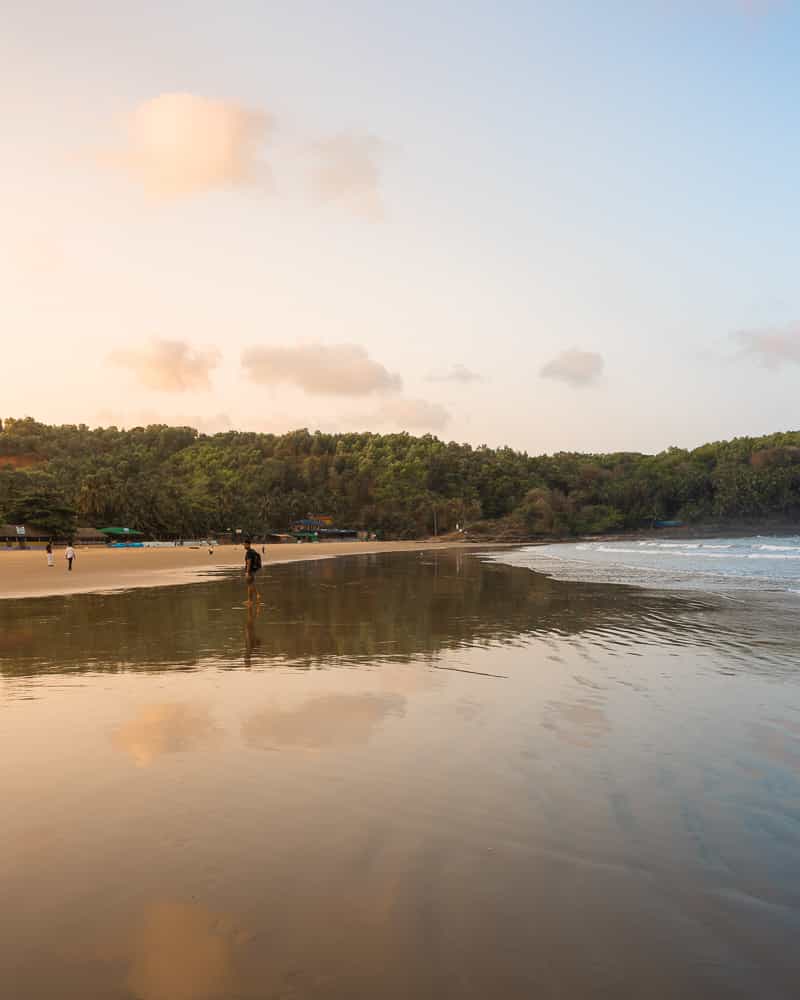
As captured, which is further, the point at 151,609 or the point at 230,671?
the point at 151,609

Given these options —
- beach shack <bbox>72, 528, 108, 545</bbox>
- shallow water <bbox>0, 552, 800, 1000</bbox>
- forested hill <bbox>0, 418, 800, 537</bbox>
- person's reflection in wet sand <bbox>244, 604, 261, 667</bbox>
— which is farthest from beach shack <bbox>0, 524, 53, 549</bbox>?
shallow water <bbox>0, 552, 800, 1000</bbox>

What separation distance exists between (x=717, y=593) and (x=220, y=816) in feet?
71.8

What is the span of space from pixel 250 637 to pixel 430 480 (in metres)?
168

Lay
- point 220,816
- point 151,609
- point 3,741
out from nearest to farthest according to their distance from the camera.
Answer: point 220,816, point 3,741, point 151,609

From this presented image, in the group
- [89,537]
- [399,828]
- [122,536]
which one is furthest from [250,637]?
[122,536]

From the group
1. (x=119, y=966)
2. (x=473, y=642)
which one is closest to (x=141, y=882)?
(x=119, y=966)

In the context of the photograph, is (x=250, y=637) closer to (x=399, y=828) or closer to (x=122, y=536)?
(x=399, y=828)

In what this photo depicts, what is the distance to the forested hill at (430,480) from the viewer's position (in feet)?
512

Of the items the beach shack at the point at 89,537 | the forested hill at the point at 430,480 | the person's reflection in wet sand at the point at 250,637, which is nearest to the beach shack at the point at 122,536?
the beach shack at the point at 89,537

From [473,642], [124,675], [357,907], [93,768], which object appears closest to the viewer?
[357,907]

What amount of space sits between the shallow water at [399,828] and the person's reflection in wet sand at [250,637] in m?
0.80

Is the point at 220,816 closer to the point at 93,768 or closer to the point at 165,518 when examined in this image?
the point at 93,768

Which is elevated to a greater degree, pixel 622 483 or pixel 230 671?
pixel 622 483

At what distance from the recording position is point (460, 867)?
4.31 meters
